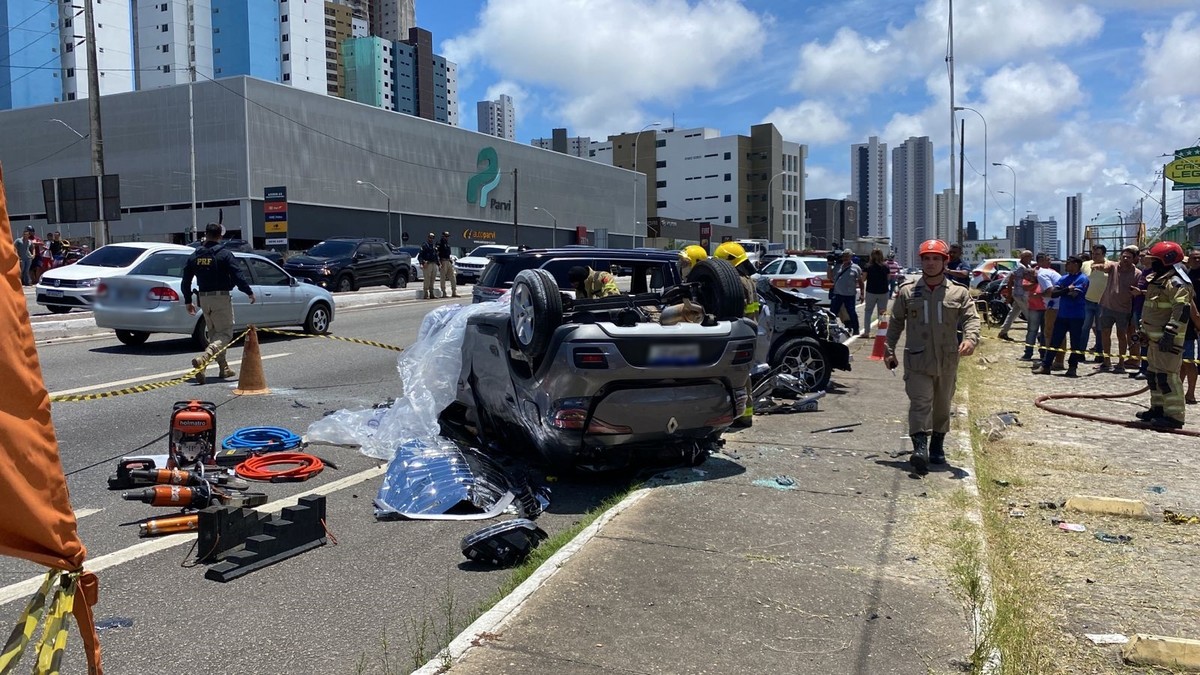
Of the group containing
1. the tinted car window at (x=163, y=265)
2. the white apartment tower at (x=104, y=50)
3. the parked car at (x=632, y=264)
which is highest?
the white apartment tower at (x=104, y=50)

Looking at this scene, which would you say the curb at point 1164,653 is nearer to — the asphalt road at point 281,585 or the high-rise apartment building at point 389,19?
the asphalt road at point 281,585

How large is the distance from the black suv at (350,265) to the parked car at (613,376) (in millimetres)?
23722

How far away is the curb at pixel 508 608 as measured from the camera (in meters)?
3.58

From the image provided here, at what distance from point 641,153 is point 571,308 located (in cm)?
13404

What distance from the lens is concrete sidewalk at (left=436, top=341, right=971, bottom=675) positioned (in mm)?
3703

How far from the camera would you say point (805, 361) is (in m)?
10.6


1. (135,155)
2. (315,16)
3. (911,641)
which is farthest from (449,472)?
(315,16)

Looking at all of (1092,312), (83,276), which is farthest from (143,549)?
(83,276)

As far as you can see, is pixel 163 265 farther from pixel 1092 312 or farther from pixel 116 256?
pixel 1092 312

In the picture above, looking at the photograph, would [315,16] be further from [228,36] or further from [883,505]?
[883,505]

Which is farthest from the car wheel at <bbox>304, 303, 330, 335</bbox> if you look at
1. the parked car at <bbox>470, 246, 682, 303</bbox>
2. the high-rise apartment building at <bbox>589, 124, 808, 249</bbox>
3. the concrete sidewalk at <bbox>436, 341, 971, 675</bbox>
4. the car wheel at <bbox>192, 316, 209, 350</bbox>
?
the high-rise apartment building at <bbox>589, 124, 808, 249</bbox>

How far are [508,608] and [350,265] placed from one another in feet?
90.4

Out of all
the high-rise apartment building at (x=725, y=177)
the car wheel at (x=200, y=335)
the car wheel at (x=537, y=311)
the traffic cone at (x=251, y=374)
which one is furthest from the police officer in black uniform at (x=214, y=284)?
the high-rise apartment building at (x=725, y=177)

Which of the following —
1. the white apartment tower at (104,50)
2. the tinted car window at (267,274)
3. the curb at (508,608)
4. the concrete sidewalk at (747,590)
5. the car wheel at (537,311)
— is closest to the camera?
the curb at (508,608)
